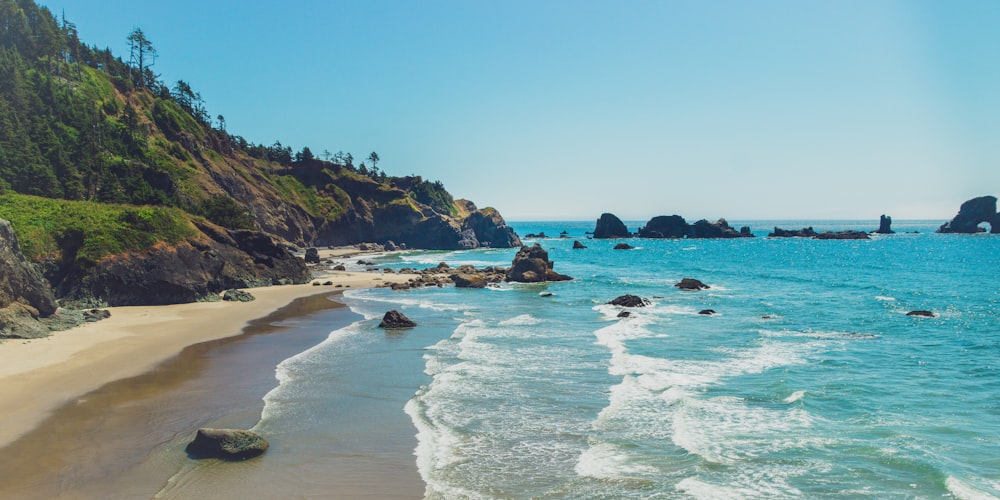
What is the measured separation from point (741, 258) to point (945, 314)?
64050 mm

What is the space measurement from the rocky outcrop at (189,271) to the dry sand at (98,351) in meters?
1.57

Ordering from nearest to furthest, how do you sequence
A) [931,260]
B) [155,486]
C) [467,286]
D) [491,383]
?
[155,486]
[491,383]
[467,286]
[931,260]

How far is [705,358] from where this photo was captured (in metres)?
25.9

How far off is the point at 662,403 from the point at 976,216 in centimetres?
21385

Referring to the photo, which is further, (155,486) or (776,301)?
(776,301)

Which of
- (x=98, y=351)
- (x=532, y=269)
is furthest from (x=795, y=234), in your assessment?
(x=98, y=351)

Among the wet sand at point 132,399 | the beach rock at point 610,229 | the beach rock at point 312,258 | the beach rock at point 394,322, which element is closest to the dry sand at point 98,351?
the wet sand at point 132,399

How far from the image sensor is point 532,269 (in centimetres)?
6191

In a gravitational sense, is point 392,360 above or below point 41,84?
below

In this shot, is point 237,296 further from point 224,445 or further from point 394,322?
point 224,445

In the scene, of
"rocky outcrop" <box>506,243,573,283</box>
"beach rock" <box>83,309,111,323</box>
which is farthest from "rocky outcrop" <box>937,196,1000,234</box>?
"beach rock" <box>83,309,111,323</box>

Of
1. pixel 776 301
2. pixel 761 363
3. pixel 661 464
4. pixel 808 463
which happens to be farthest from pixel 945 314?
pixel 661 464

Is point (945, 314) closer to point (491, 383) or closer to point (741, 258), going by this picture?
point (491, 383)

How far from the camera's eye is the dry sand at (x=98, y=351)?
17203 millimetres
